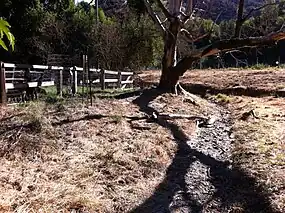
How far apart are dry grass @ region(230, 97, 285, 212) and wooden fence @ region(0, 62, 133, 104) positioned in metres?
3.64

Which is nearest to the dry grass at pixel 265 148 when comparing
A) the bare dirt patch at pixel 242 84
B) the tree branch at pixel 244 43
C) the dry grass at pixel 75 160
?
the dry grass at pixel 75 160

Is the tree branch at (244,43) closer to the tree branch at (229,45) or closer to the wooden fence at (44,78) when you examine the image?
the tree branch at (229,45)

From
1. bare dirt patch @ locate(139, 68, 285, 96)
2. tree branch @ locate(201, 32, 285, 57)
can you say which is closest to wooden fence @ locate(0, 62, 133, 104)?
bare dirt patch @ locate(139, 68, 285, 96)

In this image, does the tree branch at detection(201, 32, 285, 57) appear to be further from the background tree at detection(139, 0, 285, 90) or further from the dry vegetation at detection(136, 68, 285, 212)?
the dry vegetation at detection(136, 68, 285, 212)

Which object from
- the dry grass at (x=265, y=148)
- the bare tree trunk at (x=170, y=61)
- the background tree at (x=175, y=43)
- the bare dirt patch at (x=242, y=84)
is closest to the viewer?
the dry grass at (x=265, y=148)

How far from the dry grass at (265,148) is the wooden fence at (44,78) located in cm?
364

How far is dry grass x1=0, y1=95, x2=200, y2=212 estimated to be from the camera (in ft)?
14.6

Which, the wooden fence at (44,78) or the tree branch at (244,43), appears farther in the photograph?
the tree branch at (244,43)

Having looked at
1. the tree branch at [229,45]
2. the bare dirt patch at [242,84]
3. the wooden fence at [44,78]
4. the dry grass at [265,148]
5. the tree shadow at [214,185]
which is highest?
the tree branch at [229,45]

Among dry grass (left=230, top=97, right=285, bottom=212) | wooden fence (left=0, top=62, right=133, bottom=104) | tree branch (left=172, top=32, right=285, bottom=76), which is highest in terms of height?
tree branch (left=172, top=32, right=285, bottom=76)

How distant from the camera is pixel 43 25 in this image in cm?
1878

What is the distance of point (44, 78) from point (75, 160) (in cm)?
729

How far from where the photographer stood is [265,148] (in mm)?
6988

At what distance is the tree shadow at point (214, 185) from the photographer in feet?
16.0
